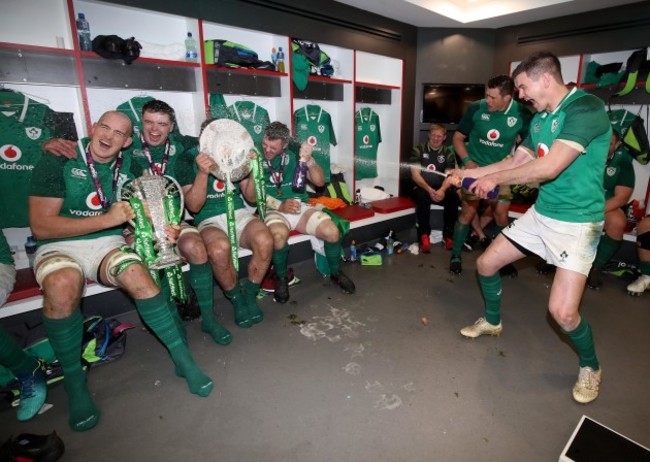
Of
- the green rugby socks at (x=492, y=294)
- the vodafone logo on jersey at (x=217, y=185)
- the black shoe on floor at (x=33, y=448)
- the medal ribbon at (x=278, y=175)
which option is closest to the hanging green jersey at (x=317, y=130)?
the medal ribbon at (x=278, y=175)

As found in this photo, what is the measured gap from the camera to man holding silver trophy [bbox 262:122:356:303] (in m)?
2.84

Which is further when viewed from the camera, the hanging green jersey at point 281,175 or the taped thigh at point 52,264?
the hanging green jersey at point 281,175

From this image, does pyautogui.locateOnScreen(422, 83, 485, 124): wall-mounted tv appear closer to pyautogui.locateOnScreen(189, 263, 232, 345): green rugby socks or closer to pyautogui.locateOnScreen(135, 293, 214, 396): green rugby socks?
pyautogui.locateOnScreen(189, 263, 232, 345): green rugby socks

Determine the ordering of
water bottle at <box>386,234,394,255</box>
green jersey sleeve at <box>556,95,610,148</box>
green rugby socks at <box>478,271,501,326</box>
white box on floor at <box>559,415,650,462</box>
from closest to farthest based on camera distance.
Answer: white box on floor at <box>559,415,650,462</box> < green jersey sleeve at <box>556,95,610,148</box> < green rugby socks at <box>478,271,501,326</box> < water bottle at <box>386,234,394,255</box>

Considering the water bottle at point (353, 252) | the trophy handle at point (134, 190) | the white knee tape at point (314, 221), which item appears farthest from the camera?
the water bottle at point (353, 252)

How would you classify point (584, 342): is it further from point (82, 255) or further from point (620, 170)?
point (82, 255)

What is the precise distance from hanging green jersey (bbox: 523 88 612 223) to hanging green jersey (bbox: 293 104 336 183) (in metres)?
2.72

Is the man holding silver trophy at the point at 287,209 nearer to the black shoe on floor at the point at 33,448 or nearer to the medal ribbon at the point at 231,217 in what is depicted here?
the medal ribbon at the point at 231,217

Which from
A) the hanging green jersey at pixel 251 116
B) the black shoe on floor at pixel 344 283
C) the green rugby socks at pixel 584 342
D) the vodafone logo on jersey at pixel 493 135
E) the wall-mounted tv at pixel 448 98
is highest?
the wall-mounted tv at pixel 448 98

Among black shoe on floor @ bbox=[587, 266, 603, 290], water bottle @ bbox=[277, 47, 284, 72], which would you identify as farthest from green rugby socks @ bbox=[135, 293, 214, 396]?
black shoe on floor @ bbox=[587, 266, 603, 290]

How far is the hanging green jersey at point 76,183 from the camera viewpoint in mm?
1833

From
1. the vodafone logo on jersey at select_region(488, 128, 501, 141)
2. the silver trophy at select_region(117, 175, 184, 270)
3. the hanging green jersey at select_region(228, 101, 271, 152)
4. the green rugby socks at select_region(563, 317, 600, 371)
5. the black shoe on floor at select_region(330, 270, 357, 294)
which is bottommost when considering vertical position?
the black shoe on floor at select_region(330, 270, 357, 294)

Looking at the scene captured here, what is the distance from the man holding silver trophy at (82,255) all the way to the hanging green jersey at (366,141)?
310cm

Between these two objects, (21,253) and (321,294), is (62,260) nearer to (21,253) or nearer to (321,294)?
(21,253)
